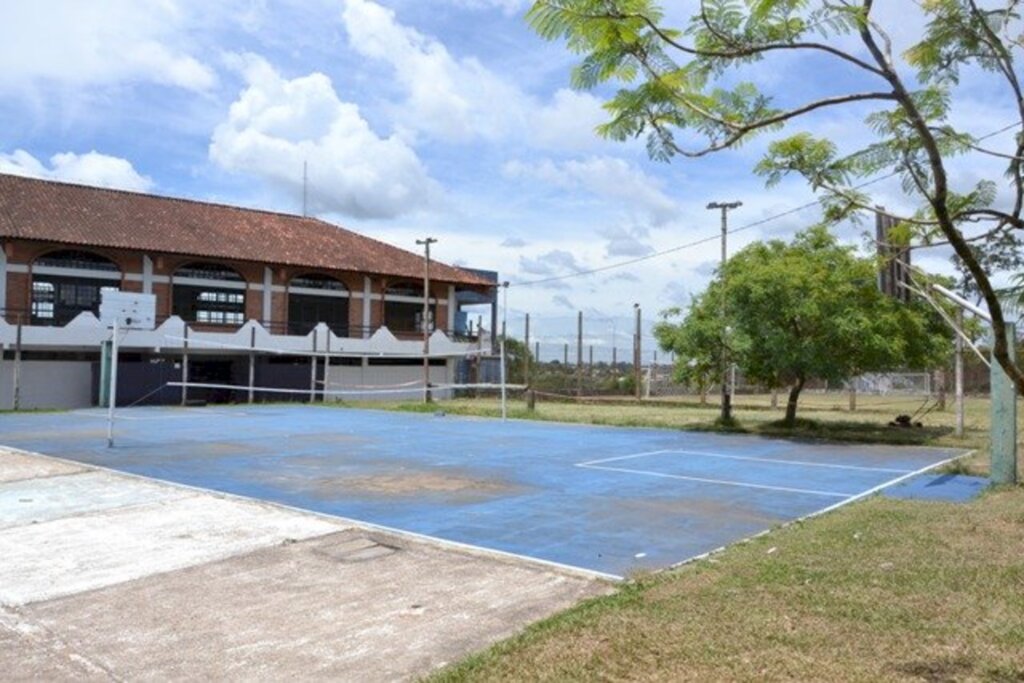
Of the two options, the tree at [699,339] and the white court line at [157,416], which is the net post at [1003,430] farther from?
the white court line at [157,416]

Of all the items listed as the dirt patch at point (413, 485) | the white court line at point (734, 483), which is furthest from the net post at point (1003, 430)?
the dirt patch at point (413, 485)

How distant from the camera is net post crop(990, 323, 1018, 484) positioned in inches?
505

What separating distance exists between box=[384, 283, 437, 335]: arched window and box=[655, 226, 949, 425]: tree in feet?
90.6

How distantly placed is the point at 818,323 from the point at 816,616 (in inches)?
688

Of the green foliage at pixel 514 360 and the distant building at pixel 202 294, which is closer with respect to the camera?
the distant building at pixel 202 294

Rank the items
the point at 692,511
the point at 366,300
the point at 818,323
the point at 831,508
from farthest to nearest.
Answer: the point at 366,300 → the point at 818,323 → the point at 831,508 → the point at 692,511

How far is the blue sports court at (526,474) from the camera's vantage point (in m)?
10.0

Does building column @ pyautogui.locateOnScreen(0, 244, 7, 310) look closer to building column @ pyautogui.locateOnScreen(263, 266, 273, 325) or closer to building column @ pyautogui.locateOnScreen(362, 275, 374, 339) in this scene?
building column @ pyautogui.locateOnScreen(263, 266, 273, 325)

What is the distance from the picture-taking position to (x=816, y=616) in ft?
20.3

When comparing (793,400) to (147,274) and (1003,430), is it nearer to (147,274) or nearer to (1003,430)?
(1003,430)

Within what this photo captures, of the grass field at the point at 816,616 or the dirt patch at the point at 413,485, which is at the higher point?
the grass field at the point at 816,616

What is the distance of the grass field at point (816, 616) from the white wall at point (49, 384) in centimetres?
3441

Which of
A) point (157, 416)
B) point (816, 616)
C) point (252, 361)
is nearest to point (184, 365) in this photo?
point (252, 361)

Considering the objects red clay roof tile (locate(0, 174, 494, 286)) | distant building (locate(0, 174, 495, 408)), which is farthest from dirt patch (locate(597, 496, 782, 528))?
red clay roof tile (locate(0, 174, 494, 286))
